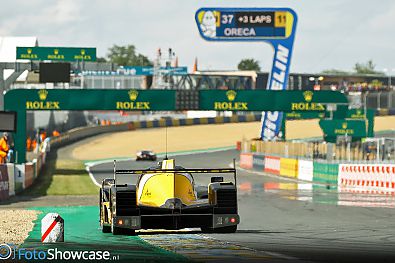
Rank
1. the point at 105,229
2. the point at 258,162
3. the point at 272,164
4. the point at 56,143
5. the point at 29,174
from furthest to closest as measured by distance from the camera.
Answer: the point at 56,143
the point at 258,162
the point at 272,164
the point at 29,174
the point at 105,229

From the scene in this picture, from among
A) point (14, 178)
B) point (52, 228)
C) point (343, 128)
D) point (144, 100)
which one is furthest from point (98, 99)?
point (52, 228)

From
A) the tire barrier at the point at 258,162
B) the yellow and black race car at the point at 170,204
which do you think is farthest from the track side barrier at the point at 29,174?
the yellow and black race car at the point at 170,204

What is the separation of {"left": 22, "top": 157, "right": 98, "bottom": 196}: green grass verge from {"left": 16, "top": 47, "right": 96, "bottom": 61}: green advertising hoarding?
56.1ft

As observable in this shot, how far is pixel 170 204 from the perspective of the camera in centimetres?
1969

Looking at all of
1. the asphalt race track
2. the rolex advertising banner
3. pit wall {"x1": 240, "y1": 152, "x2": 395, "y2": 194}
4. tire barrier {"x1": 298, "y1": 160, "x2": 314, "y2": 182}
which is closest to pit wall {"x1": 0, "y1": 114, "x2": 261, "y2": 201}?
the asphalt race track

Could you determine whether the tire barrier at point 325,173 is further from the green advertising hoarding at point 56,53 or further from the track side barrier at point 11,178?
the green advertising hoarding at point 56,53

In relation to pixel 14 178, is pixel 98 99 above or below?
above

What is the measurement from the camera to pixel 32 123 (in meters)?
85.2

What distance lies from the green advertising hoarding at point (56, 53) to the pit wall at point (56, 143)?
6736 mm

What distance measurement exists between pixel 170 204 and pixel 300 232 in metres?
3.86

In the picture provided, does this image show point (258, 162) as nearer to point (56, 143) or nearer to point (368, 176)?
point (368, 176)

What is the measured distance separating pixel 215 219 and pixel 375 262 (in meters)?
5.47

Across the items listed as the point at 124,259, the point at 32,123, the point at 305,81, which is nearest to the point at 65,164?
the point at 32,123

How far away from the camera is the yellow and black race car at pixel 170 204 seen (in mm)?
19578
